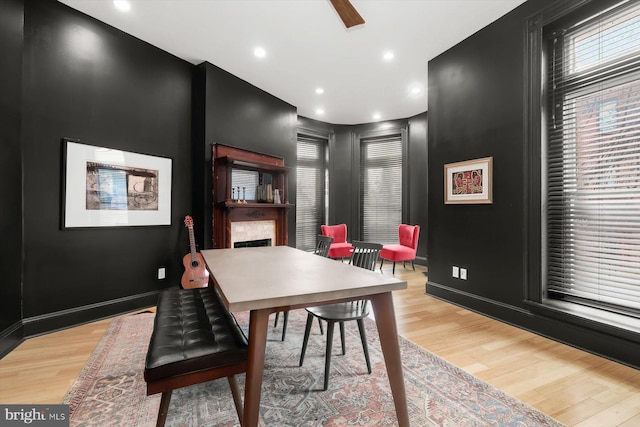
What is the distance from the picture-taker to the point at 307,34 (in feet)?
10.8

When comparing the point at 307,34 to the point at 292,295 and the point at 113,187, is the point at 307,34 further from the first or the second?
the point at 292,295

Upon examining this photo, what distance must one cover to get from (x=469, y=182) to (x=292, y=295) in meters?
2.90

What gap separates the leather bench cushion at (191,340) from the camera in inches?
46.3

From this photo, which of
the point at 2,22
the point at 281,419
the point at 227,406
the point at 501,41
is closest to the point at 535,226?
the point at 501,41

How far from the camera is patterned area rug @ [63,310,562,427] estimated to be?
1.53 metres

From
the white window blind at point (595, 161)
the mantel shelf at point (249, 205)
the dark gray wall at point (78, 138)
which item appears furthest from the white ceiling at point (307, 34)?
the mantel shelf at point (249, 205)

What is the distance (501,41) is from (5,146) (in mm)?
4551

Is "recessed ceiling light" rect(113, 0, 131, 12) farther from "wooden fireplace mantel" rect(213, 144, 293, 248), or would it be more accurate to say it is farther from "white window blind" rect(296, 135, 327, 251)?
"white window blind" rect(296, 135, 327, 251)

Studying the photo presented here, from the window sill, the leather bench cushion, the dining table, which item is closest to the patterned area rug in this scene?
the dining table

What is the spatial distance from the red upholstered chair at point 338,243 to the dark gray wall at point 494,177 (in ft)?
6.24

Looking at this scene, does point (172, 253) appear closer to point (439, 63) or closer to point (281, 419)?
point (281, 419)

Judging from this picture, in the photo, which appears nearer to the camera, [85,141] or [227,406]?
[227,406]

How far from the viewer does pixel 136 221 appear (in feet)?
10.8

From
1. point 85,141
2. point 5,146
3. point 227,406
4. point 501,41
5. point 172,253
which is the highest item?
point 501,41
